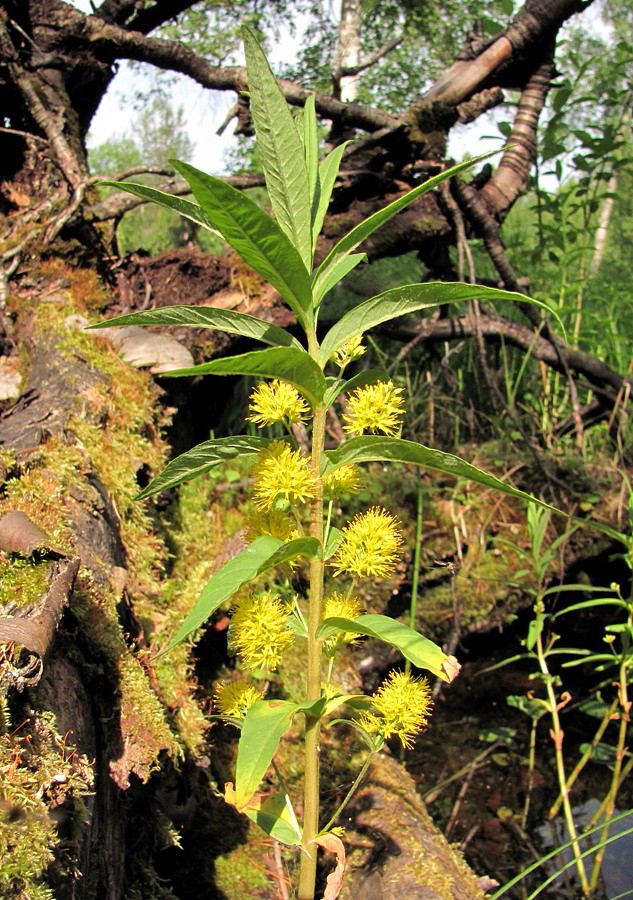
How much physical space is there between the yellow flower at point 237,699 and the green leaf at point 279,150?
2.43 feet

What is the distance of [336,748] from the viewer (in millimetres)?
2219

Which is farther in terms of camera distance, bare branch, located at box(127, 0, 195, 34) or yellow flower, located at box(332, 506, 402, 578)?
bare branch, located at box(127, 0, 195, 34)

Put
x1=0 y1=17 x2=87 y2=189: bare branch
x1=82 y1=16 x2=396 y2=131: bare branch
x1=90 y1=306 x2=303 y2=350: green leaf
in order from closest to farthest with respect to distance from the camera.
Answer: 1. x1=90 y1=306 x2=303 y2=350: green leaf
2. x1=0 y1=17 x2=87 y2=189: bare branch
3. x1=82 y1=16 x2=396 y2=131: bare branch

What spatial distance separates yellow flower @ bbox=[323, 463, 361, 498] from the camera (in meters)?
1.24


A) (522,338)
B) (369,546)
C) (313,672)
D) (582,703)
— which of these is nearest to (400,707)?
(313,672)

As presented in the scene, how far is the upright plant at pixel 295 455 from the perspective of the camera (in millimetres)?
946

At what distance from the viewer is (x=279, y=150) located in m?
1.00

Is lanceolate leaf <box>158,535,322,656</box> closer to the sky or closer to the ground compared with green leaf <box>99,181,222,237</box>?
closer to the ground

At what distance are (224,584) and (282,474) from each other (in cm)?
23

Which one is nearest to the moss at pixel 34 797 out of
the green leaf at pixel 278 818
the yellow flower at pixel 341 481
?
the green leaf at pixel 278 818

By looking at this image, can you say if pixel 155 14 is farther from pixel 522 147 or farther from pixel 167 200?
pixel 167 200

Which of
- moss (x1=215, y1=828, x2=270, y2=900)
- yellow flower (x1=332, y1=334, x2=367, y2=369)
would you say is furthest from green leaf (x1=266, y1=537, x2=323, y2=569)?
moss (x1=215, y1=828, x2=270, y2=900)

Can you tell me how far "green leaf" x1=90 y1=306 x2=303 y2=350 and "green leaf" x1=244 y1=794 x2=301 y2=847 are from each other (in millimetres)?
822

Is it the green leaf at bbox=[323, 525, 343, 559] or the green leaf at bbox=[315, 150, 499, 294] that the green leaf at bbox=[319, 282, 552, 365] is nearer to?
the green leaf at bbox=[315, 150, 499, 294]
